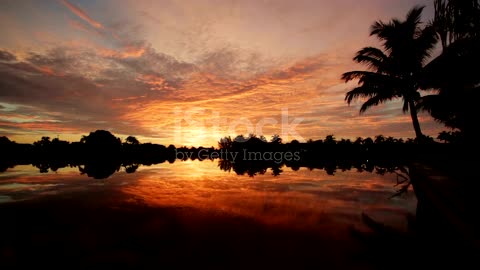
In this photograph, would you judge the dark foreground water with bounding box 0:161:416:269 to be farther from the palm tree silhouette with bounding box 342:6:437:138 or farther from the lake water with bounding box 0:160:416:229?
the palm tree silhouette with bounding box 342:6:437:138

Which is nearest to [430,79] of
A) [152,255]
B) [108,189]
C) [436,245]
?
[436,245]

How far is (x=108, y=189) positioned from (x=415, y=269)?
11.1 meters

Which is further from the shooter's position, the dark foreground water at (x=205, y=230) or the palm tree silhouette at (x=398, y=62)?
the palm tree silhouette at (x=398, y=62)

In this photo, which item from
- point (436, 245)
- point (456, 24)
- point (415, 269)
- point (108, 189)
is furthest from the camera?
point (108, 189)

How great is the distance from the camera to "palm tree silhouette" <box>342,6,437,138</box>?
48.0ft

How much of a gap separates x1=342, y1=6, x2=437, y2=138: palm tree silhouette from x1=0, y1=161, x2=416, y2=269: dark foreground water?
28.5 feet

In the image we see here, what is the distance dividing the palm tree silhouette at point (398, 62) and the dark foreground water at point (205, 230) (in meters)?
8.69

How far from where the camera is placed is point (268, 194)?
31.6ft

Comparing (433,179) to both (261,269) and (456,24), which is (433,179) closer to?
(261,269)

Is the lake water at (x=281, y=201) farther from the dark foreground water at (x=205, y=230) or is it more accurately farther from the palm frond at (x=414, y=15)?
the palm frond at (x=414, y=15)

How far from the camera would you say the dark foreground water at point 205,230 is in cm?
393

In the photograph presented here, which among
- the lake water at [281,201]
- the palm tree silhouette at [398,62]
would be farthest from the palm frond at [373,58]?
the lake water at [281,201]

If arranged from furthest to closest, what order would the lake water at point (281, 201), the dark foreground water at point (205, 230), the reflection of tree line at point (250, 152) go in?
the reflection of tree line at point (250, 152)
the lake water at point (281, 201)
the dark foreground water at point (205, 230)

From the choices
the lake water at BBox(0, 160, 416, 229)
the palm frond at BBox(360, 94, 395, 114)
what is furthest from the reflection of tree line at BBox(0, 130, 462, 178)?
the lake water at BBox(0, 160, 416, 229)
